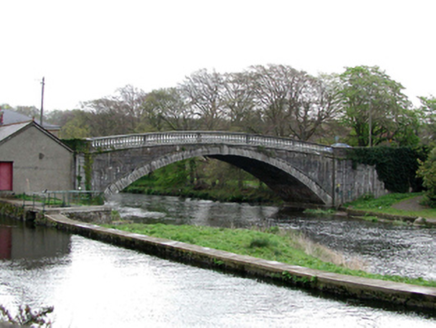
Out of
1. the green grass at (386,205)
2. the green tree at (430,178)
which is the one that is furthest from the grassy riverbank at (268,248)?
the green tree at (430,178)

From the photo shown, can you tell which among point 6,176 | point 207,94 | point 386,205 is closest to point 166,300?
point 6,176

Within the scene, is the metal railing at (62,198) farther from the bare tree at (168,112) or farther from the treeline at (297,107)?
the bare tree at (168,112)

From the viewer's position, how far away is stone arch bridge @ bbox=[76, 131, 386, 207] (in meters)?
23.7

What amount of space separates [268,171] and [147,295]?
2578cm

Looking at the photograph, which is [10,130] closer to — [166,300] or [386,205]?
[166,300]

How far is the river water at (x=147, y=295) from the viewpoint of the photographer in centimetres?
683

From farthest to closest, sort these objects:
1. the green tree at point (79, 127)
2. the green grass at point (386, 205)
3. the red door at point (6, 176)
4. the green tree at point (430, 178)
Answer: the green tree at point (79, 127) → the green tree at point (430, 178) → the green grass at point (386, 205) → the red door at point (6, 176)

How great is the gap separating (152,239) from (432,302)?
6.82 metres

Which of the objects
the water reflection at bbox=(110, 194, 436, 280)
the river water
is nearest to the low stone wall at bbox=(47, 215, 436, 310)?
the river water

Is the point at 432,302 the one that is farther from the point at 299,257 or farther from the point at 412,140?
the point at 412,140

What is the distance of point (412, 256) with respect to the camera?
1588 centimetres

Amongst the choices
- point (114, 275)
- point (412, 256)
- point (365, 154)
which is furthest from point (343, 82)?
point (114, 275)

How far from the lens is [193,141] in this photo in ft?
88.9

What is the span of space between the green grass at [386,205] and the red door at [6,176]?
69.8 ft
